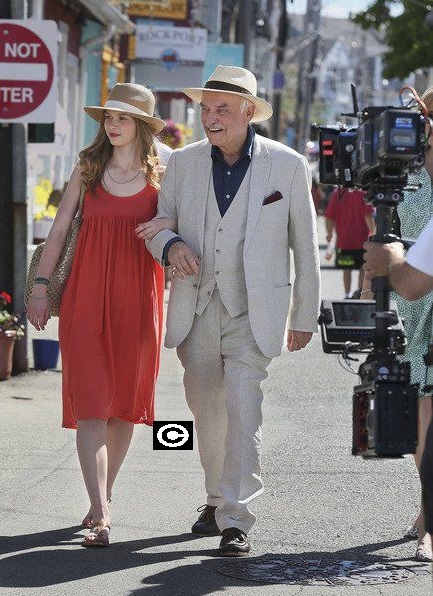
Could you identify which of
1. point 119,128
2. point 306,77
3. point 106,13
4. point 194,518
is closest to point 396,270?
point 119,128

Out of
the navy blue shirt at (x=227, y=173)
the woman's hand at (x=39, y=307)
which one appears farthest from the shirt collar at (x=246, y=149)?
the woman's hand at (x=39, y=307)

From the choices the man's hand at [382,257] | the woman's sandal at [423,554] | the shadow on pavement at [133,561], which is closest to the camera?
the man's hand at [382,257]

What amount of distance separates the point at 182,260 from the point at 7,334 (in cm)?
507

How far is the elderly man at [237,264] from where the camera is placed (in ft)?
21.8

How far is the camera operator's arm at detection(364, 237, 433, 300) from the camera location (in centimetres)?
453

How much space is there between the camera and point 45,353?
476 inches

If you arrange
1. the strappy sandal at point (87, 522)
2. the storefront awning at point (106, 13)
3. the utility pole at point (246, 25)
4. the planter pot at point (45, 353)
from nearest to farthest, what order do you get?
the strappy sandal at point (87, 522), the planter pot at point (45, 353), the storefront awning at point (106, 13), the utility pole at point (246, 25)

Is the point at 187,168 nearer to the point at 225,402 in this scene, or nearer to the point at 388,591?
the point at 225,402

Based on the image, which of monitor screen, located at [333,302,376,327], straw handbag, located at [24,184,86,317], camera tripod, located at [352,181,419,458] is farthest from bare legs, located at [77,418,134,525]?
camera tripod, located at [352,181,419,458]

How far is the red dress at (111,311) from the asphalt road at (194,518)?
0.60m

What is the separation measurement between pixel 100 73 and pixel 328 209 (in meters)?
7.97

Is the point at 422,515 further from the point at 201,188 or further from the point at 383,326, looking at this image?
the point at 201,188

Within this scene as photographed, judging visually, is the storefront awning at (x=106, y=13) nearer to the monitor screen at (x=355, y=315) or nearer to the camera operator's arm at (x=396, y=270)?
the monitor screen at (x=355, y=315)

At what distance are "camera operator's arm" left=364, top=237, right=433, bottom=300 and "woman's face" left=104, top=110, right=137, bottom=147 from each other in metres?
2.03
